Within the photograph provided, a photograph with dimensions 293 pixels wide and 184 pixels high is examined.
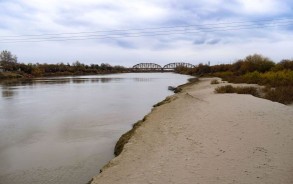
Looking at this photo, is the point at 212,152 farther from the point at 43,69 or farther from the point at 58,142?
the point at 43,69

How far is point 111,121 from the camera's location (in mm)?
16484

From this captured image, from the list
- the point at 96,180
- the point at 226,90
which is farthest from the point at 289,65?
the point at 96,180

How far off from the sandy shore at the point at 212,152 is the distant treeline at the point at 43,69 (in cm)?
7363

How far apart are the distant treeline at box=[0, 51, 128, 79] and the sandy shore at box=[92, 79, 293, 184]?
73626mm

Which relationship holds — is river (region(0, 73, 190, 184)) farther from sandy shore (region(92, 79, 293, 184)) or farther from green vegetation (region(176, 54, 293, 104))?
green vegetation (region(176, 54, 293, 104))

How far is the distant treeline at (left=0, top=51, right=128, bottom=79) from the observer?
91.3 metres

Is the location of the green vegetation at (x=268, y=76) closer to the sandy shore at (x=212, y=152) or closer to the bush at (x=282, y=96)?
the bush at (x=282, y=96)

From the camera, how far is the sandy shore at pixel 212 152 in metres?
6.11

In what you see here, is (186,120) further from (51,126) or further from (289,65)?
(289,65)

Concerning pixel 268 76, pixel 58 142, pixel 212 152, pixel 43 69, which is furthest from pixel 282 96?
pixel 43 69

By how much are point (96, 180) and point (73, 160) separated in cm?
337

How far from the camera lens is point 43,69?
110938 mm

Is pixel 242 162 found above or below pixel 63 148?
above

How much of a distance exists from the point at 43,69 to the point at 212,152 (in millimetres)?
109893
